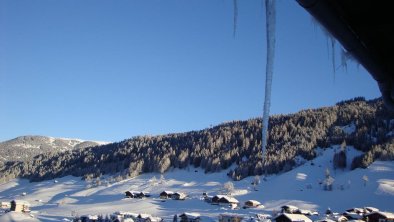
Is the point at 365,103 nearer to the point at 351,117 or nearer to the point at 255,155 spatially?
the point at 351,117

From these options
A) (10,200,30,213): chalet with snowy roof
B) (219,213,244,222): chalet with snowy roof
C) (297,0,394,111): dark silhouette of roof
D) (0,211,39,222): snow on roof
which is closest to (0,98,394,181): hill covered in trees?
(10,200,30,213): chalet with snowy roof

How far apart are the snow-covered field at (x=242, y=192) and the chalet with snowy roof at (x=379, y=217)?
21305 millimetres

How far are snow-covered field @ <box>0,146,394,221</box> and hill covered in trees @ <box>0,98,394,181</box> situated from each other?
13.7ft

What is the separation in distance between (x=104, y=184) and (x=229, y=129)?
55543 millimetres

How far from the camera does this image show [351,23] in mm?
2729

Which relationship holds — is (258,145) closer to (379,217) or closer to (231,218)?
(231,218)

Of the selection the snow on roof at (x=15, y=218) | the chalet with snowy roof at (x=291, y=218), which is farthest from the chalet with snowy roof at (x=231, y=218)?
the snow on roof at (x=15, y=218)

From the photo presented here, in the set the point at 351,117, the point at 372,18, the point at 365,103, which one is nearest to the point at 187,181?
the point at 351,117

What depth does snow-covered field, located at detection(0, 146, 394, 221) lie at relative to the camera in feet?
276

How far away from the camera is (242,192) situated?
105 meters

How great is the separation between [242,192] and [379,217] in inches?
1931

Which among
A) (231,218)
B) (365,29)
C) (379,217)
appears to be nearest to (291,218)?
(231,218)

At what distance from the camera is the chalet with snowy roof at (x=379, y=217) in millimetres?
56919

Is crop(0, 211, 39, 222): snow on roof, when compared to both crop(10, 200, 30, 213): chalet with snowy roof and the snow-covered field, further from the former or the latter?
crop(10, 200, 30, 213): chalet with snowy roof
